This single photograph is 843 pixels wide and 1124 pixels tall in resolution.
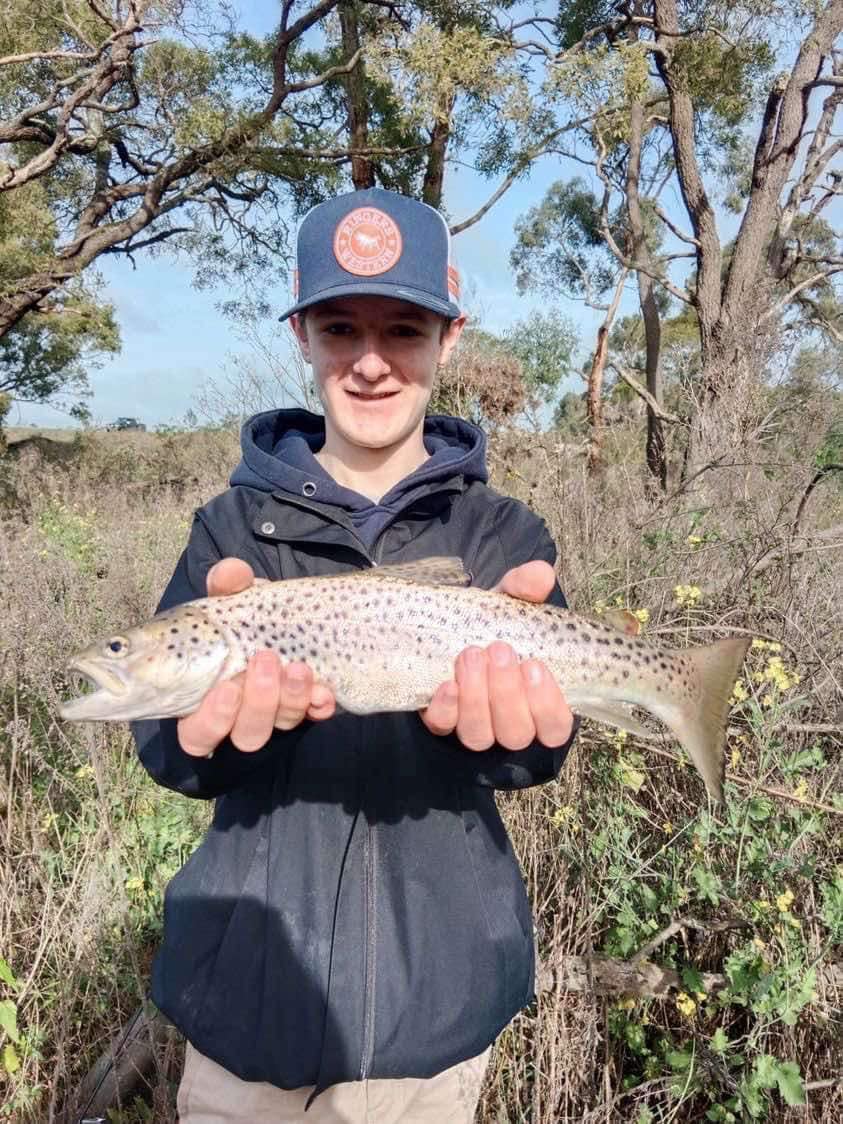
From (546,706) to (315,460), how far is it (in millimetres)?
1107

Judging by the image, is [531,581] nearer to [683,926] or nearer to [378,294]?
[378,294]

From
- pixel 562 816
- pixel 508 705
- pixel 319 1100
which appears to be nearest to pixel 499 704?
pixel 508 705

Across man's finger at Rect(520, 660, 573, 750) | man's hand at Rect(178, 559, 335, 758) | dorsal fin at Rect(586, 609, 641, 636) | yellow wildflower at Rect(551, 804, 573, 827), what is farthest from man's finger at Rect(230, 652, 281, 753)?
yellow wildflower at Rect(551, 804, 573, 827)

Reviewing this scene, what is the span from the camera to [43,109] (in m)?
13.4

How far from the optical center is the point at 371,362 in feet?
7.47

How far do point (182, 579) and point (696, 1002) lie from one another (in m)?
2.59

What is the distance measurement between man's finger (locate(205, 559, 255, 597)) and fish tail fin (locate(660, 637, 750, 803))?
1350mm

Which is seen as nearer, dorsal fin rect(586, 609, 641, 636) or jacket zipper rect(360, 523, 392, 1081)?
jacket zipper rect(360, 523, 392, 1081)

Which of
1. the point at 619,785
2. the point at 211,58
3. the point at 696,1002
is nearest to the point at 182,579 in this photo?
the point at 619,785

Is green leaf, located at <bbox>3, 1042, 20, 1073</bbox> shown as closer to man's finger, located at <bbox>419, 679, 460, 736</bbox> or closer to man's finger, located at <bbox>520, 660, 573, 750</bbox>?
man's finger, located at <bbox>419, 679, 460, 736</bbox>

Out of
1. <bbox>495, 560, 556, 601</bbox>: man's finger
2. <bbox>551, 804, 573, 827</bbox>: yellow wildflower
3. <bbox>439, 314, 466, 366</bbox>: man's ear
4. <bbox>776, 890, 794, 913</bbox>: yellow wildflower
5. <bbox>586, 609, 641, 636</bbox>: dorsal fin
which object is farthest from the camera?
<bbox>551, 804, 573, 827</bbox>: yellow wildflower

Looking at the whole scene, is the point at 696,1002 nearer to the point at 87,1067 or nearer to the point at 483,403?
the point at 87,1067

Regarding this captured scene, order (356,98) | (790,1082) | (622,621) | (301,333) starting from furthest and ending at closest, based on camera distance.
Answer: (356,98) → (301,333) → (790,1082) → (622,621)

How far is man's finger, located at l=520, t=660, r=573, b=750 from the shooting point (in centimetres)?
192
